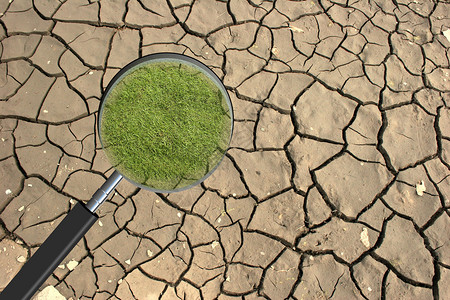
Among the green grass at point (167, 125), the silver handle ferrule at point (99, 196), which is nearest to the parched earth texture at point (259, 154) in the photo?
the green grass at point (167, 125)

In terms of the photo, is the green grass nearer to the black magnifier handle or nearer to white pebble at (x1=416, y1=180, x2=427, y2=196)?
the black magnifier handle

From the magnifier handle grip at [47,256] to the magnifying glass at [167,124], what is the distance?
24.1 inches

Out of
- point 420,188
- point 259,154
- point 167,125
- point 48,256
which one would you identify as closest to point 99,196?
point 48,256

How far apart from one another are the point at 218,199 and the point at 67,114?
1290 mm

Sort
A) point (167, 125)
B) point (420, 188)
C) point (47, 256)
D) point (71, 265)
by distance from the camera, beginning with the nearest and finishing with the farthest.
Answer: point (47, 256) → point (71, 265) → point (167, 125) → point (420, 188)

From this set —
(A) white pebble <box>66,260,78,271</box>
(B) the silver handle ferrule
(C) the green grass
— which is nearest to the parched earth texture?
(A) white pebble <box>66,260,78,271</box>

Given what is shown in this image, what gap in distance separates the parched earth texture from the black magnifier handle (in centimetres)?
148

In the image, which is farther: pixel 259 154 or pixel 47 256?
pixel 259 154

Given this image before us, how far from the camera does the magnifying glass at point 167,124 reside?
219 cm

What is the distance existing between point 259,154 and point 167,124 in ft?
2.37

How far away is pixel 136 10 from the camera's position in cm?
337

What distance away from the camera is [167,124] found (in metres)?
2.72

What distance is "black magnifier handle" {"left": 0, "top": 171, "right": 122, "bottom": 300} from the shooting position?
1139 millimetres

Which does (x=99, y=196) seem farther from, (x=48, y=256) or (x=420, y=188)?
(x=420, y=188)
